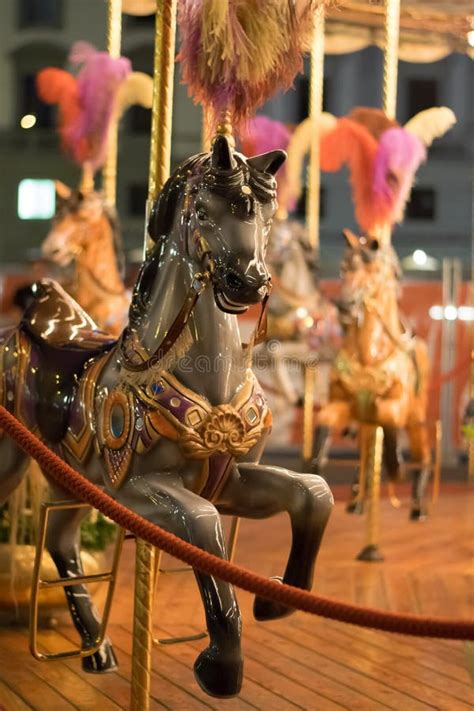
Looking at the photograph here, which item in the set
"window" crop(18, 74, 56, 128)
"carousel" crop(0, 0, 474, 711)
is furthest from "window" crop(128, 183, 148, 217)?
"carousel" crop(0, 0, 474, 711)

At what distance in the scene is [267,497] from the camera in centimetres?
366

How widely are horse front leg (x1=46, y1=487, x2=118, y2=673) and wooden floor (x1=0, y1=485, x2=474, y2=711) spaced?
7cm

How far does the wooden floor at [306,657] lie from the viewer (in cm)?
432

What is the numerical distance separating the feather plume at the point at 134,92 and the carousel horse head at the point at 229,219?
154 inches

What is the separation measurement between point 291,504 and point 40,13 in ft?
78.6

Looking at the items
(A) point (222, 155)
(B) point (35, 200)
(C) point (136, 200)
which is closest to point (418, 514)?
(A) point (222, 155)

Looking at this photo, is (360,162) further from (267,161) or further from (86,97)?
(267,161)

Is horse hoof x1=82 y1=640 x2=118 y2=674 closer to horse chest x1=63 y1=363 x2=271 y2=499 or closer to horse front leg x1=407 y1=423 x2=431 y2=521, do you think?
horse chest x1=63 y1=363 x2=271 y2=499

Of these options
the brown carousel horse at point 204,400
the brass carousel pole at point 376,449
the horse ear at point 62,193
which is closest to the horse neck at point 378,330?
the brass carousel pole at point 376,449

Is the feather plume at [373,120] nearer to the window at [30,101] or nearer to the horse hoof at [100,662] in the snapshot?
the horse hoof at [100,662]

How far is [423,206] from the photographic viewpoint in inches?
997

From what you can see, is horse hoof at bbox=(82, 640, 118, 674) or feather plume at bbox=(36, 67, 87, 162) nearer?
horse hoof at bbox=(82, 640, 118, 674)

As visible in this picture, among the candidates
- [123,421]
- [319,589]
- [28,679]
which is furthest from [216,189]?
[319,589]

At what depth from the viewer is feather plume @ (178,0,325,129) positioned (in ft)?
12.3
